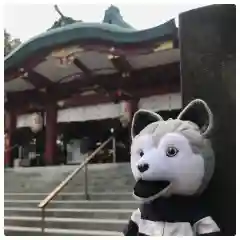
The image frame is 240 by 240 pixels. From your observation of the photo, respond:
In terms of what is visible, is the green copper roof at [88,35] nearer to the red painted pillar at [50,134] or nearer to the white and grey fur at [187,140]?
the red painted pillar at [50,134]

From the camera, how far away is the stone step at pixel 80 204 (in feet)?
8.07

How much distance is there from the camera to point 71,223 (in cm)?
257

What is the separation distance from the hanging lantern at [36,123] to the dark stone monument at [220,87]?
1.01 meters

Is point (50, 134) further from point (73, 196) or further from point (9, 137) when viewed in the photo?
point (73, 196)

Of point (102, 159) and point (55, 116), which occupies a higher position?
point (55, 116)

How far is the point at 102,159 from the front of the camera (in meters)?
2.55

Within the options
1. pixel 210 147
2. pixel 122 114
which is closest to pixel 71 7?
pixel 122 114

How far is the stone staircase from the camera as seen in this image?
8.00 ft

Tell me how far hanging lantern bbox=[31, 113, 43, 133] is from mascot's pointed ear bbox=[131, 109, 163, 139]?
806mm

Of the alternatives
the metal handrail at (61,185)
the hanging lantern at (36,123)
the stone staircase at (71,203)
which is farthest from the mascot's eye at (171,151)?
the hanging lantern at (36,123)

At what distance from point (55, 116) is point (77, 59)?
0.38 metres

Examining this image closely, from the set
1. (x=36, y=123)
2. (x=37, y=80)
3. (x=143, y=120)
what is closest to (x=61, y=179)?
(x=36, y=123)

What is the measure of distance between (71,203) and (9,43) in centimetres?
107
